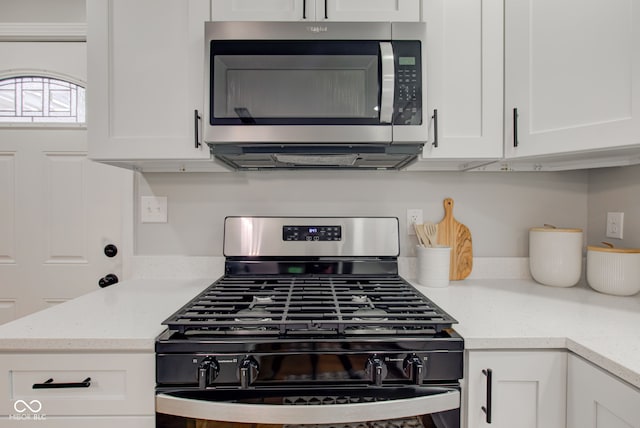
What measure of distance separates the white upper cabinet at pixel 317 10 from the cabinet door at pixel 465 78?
110 millimetres

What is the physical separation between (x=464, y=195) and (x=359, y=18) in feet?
3.01

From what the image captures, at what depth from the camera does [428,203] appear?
1521 mm

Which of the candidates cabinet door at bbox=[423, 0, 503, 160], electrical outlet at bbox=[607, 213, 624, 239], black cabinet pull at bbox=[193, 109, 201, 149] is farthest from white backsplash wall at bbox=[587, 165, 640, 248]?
black cabinet pull at bbox=[193, 109, 201, 149]

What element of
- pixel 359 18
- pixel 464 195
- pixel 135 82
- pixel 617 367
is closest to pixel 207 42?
pixel 135 82

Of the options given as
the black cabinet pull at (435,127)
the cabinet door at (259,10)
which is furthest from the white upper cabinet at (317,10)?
the black cabinet pull at (435,127)

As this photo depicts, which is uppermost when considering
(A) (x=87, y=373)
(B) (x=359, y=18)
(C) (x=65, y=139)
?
(B) (x=359, y=18)

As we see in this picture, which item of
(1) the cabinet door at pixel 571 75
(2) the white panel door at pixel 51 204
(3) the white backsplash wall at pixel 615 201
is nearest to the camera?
(1) the cabinet door at pixel 571 75

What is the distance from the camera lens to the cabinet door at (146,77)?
1157 millimetres

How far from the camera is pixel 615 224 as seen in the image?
134cm

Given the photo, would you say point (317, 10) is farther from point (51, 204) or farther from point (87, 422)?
point (51, 204)

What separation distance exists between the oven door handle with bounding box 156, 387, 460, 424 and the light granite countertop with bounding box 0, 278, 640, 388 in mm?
191

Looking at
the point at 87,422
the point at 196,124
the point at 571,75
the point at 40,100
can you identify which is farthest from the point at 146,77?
the point at 571,75

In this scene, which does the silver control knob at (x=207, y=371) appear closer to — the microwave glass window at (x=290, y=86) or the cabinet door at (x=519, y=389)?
the cabinet door at (x=519, y=389)

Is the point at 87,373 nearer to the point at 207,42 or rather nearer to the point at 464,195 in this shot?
the point at 207,42
